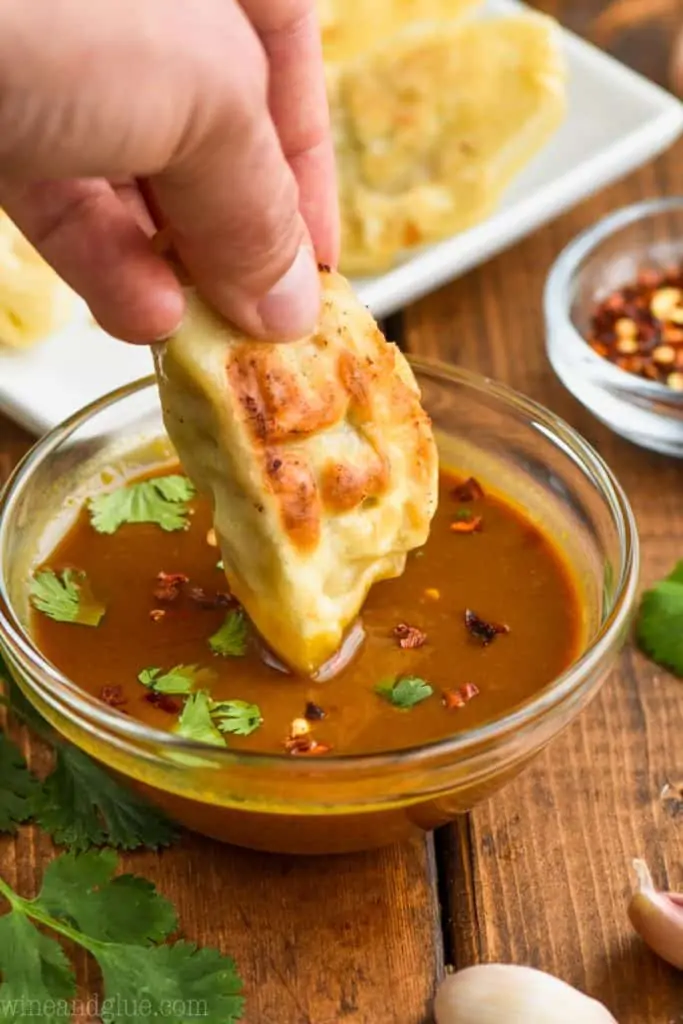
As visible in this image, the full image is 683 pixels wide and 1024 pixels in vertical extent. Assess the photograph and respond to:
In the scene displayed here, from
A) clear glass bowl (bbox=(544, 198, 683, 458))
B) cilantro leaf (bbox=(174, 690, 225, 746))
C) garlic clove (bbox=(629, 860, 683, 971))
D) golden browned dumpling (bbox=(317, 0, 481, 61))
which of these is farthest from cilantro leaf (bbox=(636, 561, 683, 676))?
golden browned dumpling (bbox=(317, 0, 481, 61))

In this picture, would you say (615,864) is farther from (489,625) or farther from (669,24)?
(669,24)

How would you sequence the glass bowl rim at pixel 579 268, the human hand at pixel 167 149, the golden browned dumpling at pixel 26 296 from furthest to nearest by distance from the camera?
the golden browned dumpling at pixel 26 296 < the glass bowl rim at pixel 579 268 < the human hand at pixel 167 149

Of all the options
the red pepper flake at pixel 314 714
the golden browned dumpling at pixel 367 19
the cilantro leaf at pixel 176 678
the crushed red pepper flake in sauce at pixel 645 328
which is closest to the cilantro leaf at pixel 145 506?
the cilantro leaf at pixel 176 678

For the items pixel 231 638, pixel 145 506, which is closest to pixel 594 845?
pixel 231 638

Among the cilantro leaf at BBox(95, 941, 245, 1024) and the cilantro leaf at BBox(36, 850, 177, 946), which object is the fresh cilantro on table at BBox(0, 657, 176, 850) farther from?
the cilantro leaf at BBox(95, 941, 245, 1024)

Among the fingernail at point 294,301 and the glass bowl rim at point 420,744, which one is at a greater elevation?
the fingernail at point 294,301

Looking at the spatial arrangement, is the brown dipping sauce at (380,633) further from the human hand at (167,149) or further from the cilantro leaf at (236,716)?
the human hand at (167,149)
